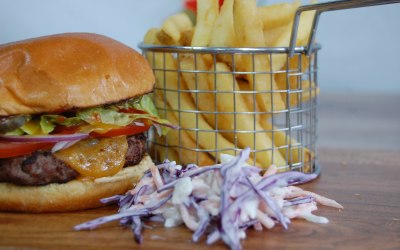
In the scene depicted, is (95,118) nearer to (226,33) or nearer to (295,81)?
(226,33)

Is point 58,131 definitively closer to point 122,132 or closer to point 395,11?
point 122,132

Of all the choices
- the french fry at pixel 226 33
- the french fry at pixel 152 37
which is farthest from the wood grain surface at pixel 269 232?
the french fry at pixel 152 37

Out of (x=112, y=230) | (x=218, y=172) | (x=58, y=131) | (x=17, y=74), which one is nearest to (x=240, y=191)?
(x=218, y=172)

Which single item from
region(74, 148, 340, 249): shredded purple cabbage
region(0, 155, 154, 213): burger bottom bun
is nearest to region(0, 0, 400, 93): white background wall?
region(0, 155, 154, 213): burger bottom bun

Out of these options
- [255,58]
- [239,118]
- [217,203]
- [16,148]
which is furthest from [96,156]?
[255,58]

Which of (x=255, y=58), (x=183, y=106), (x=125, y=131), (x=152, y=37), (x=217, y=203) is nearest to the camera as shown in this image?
(x=217, y=203)

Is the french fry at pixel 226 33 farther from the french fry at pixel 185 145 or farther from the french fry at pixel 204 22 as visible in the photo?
the french fry at pixel 185 145
